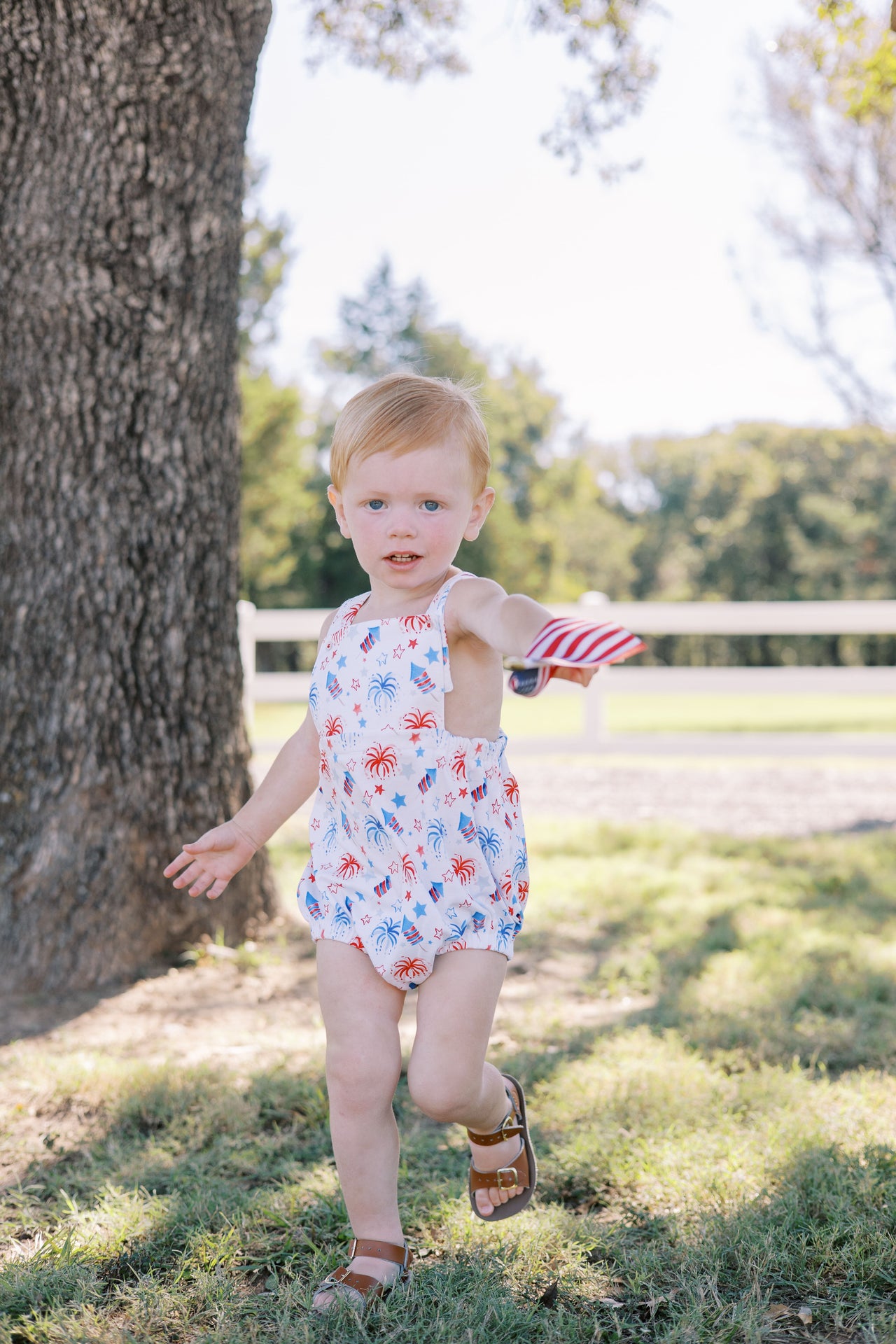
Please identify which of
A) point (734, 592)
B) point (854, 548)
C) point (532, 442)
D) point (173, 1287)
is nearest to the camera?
point (173, 1287)

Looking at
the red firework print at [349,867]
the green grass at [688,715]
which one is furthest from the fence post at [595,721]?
the red firework print at [349,867]

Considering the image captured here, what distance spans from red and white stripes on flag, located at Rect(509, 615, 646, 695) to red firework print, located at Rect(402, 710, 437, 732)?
0.32 m

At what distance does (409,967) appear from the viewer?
2.10 m

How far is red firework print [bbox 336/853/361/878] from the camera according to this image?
2180 mm

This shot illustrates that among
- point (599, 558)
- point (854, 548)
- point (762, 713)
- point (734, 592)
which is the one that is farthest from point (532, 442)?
point (762, 713)

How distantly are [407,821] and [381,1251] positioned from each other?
2.70 feet

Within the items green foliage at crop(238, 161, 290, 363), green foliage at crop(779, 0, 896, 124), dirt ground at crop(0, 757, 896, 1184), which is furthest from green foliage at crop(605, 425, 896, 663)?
dirt ground at crop(0, 757, 896, 1184)

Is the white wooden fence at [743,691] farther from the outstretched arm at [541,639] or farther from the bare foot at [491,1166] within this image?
the outstretched arm at [541,639]

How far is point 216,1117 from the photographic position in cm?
291

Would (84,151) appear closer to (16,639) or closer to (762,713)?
(16,639)

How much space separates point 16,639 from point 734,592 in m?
40.3

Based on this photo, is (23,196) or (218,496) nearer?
(23,196)

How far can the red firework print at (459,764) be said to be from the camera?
2174mm

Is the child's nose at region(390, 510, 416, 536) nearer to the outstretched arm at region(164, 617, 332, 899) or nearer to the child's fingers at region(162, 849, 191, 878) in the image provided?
the outstretched arm at region(164, 617, 332, 899)
